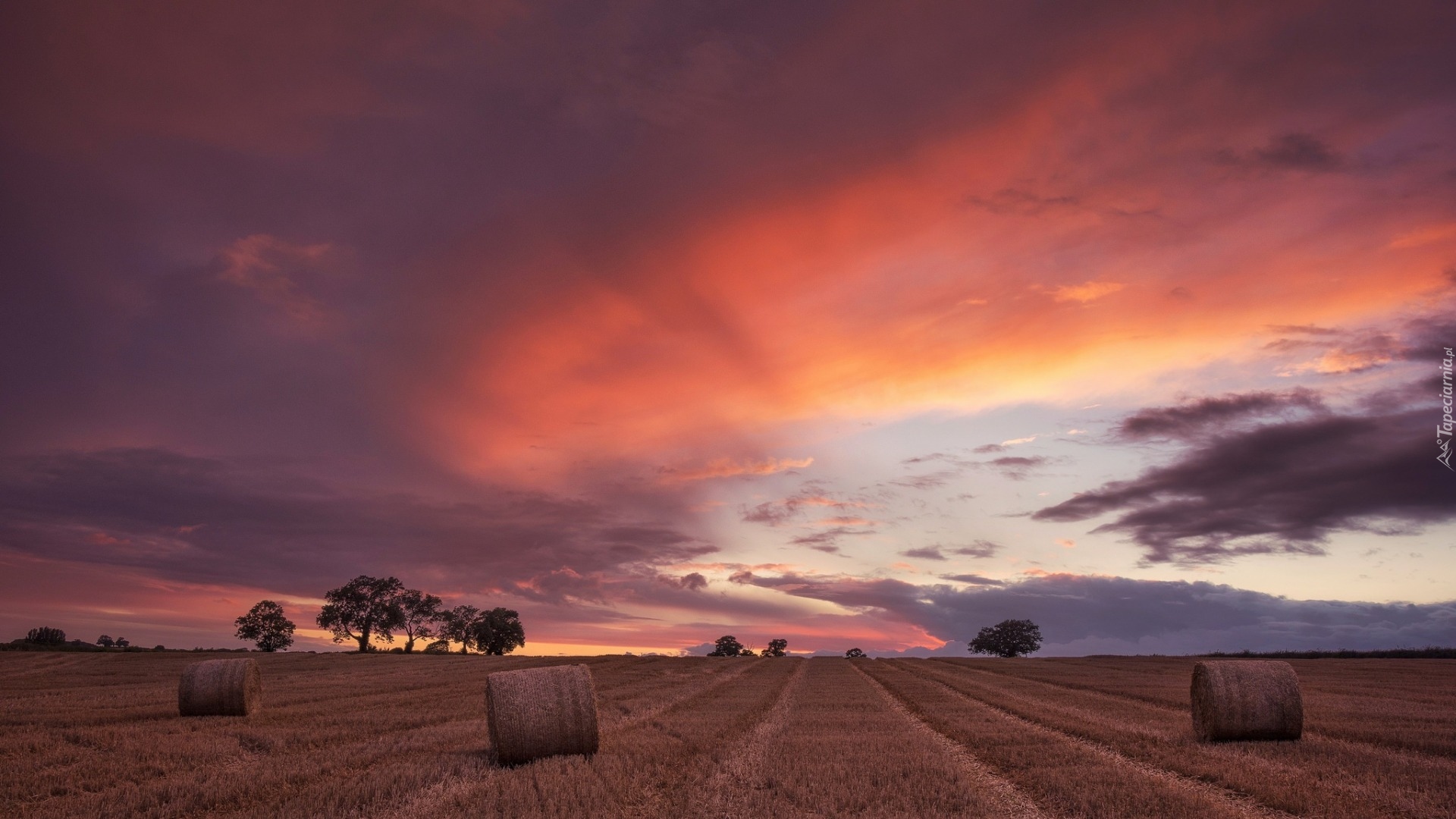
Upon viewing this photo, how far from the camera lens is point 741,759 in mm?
14125

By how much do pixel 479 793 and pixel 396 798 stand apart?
105cm

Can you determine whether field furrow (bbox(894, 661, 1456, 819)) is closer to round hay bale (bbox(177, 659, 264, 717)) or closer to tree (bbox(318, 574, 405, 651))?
round hay bale (bbox(177, 659, 264, 717))

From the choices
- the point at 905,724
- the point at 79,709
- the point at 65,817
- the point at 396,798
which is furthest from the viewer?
the point at 79,709

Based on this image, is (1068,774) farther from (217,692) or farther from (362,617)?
(362,617)

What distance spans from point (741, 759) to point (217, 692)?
1546 cm

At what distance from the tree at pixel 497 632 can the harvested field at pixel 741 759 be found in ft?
274

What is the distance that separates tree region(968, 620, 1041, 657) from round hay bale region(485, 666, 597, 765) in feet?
384

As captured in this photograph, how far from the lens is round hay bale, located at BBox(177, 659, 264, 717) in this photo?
21.7m

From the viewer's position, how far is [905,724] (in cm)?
1950

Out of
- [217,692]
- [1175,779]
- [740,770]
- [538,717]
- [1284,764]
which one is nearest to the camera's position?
[1175,779]

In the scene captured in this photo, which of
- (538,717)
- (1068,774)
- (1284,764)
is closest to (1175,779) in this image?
(1068,774)

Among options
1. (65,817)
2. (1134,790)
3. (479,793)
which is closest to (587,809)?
(479,793)

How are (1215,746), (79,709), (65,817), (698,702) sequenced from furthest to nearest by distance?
(698,702)
(79,709)
(1215,746)
(65,817)

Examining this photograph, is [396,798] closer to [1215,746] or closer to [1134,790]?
[1134,790]
